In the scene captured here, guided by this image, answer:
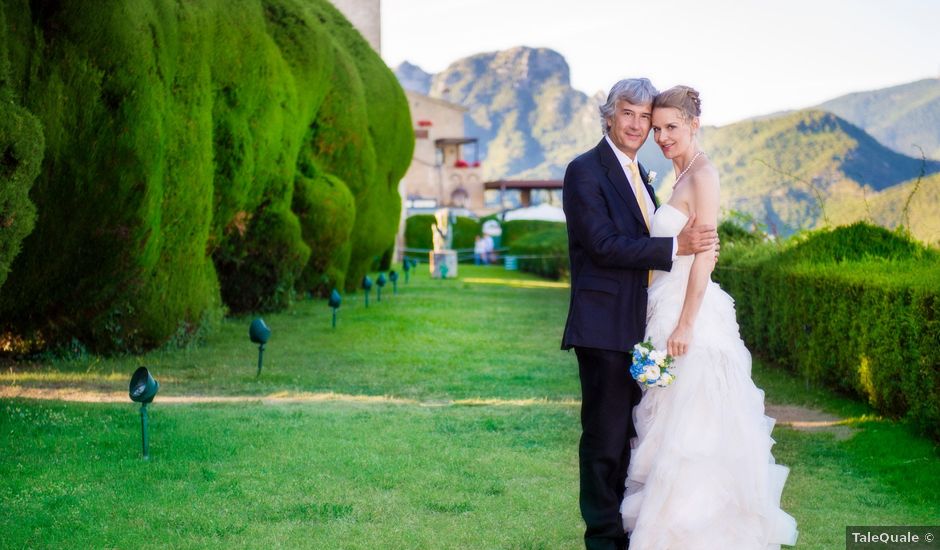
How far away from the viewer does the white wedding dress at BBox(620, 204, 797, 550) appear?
190 inches

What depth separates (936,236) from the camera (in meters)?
12.4

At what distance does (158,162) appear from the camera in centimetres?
1191

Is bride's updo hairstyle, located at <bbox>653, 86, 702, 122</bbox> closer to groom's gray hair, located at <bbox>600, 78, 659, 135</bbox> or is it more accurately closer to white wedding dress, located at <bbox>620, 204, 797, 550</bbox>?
groom's gray hair, located at <bbox>600, 78, 659, 135</bbox>

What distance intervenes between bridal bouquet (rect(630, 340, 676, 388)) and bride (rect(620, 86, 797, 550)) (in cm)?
14

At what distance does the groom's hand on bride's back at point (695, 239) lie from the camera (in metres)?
4.84

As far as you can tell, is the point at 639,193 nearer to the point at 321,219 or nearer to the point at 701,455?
the point at 701,455

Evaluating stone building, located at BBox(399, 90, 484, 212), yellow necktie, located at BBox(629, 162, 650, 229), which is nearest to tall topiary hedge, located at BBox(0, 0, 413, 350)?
yellow necktie, located at BBox(629, 162, 650, 229)

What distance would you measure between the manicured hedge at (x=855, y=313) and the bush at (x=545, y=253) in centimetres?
1950

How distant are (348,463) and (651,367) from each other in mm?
3337

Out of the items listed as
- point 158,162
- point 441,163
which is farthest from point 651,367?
point 441,163

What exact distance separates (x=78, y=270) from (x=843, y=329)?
7885mm

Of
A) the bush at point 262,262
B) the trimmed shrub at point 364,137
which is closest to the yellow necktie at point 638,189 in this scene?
the bush at point 262,262

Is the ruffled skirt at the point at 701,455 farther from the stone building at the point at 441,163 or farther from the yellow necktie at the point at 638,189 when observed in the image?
the stone building at the point at 441,163

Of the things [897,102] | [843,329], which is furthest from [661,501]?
[897,102]
